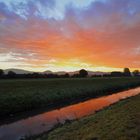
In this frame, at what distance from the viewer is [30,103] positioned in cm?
2183

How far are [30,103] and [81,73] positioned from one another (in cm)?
10000

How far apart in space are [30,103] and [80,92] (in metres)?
13.1

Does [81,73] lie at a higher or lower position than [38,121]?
higher

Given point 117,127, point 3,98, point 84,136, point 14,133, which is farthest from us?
point 3,98

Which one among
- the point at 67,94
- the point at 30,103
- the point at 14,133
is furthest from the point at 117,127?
the point at 67,94

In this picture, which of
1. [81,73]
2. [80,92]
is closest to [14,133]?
[80,92]

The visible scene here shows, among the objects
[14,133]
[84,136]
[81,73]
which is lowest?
[14,133]

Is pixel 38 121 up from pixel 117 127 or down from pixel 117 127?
down

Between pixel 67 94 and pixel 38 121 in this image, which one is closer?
pixel 38 121

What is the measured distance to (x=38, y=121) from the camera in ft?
51.9

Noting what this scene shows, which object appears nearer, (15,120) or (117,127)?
(117,127)

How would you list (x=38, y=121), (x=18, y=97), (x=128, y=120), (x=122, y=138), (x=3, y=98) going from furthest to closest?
1. (x=18, y=97)
2. (x=3, y=98)
3. (x=38, y=121)
4. (x=128, y=120)
5. (x=122, y=138)

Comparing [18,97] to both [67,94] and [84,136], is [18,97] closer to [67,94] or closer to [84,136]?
[67,94]

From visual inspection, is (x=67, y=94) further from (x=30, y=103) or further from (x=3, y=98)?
(x=3, y=98)
